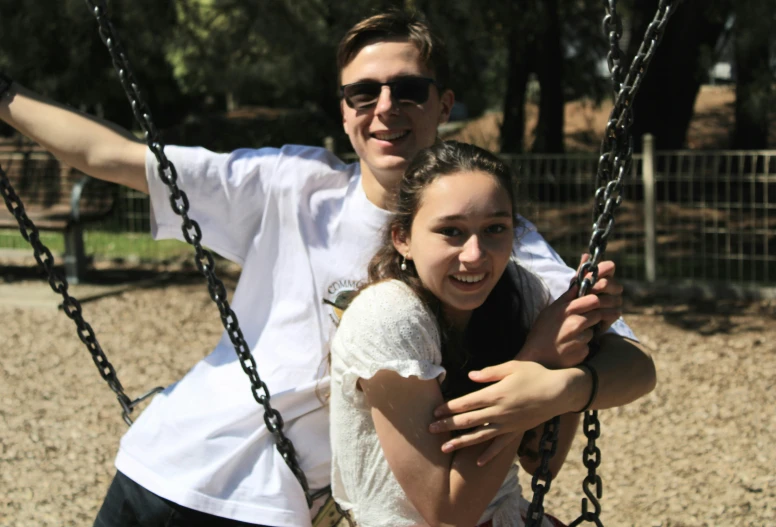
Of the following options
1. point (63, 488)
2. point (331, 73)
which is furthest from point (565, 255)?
point (63, 488)

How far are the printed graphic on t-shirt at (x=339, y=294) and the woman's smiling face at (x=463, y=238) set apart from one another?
1.05 feet

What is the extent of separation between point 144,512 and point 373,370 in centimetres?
76

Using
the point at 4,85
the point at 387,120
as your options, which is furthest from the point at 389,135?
the point at 4,85

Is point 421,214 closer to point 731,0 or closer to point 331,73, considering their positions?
point 731,0

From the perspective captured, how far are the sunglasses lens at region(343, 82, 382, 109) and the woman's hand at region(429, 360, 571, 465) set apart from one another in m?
0.74

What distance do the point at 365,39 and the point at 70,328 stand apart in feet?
18.6

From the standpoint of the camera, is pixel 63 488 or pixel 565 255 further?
pixel 565 255

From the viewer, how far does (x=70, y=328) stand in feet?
23.4

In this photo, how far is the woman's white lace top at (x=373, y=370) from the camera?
158 cm

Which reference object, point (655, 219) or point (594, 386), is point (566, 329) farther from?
point (655, 219)

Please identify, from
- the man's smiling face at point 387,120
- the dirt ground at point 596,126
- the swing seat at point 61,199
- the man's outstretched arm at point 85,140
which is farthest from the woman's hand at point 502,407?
the dirt ground at point 596,126

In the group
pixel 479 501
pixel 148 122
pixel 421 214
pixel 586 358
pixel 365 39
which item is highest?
pixel 365 39

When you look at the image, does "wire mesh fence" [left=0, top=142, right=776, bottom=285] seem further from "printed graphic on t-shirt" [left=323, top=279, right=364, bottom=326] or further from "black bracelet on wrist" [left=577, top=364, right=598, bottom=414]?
"black bracelet on wrist" [left=577, top=364, right=598, bottom=414]

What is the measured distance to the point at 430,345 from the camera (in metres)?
1.61
